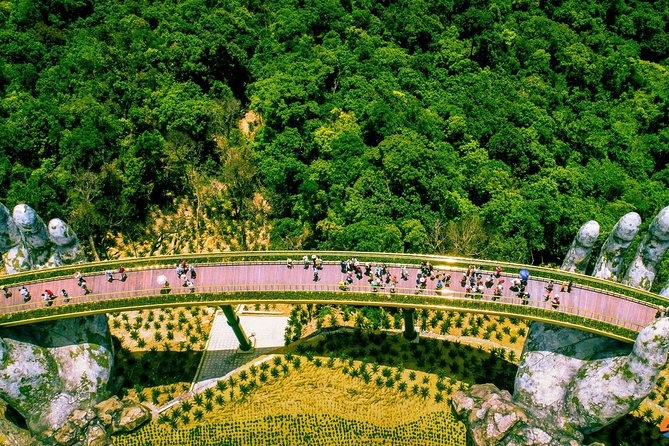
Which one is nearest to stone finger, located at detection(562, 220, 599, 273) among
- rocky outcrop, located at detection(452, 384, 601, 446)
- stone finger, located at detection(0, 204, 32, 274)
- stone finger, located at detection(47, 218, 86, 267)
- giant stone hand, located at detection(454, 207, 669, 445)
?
giant stone hand, located at detection(454, 207, 669, 445)

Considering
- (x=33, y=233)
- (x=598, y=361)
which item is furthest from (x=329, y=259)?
(x=33, y=233)

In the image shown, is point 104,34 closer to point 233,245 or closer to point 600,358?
point 233,245

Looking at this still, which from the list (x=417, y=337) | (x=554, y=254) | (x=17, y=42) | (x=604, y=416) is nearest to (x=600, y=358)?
(x=604, y=416)

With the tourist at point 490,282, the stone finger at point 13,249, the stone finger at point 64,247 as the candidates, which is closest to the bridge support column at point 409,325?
the tourist at point 490,282

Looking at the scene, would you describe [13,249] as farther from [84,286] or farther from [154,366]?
[154,366]

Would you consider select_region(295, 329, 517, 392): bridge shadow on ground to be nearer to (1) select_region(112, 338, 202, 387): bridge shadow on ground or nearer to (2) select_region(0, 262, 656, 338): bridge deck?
(2) select_region(0, 262, 656, 338): bridge deck

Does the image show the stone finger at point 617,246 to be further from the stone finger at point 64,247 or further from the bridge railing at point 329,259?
the stone finger at point 64,247
